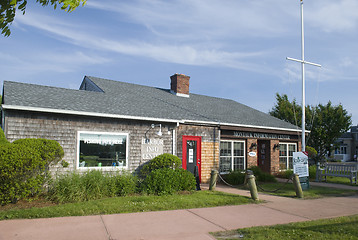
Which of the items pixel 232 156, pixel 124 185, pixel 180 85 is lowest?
pixel 124 185

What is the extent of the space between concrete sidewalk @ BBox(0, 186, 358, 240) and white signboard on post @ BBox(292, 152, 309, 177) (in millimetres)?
3071

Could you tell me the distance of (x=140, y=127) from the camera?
38.3 ft

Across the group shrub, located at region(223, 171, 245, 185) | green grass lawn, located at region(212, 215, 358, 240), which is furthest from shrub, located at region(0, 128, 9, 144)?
shrub, located at region(223, 171, 245, 185)

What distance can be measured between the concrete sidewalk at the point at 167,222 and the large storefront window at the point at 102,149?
395 cm

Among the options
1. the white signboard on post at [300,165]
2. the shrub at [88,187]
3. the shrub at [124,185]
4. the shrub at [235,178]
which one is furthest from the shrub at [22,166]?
the white signboard on post at [300,165]

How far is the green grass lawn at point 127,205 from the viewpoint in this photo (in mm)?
6895

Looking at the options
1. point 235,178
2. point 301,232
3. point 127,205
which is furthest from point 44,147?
point 235,178

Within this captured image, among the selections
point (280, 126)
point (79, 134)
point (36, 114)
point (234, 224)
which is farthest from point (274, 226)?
point (280, 126)

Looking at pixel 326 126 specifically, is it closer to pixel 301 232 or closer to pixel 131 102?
pixel 131 102

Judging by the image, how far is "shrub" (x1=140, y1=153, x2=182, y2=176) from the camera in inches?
437

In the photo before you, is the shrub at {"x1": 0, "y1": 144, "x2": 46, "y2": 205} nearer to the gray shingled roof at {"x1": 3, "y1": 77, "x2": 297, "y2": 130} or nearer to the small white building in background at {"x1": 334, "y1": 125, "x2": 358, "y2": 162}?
the gray shingled roof at {"x1": 3, "y1": 77, "x2": 297, "y2": 130}

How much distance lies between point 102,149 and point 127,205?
3.47 metres

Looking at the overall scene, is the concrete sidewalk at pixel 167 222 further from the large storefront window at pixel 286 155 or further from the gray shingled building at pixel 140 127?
the large storefront window at pixel 286 155

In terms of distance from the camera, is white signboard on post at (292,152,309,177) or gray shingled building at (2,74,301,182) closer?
gray shingled building at (2,74,301,182)
